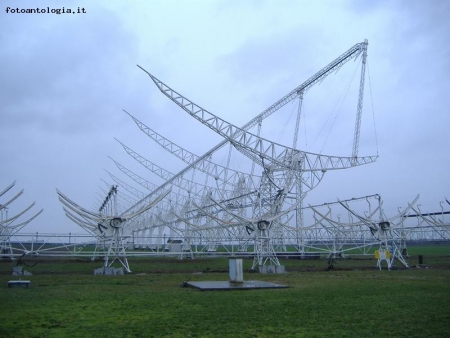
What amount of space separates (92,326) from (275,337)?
178 inches

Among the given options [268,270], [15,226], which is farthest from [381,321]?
[15,226]

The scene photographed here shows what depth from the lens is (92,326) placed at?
11.1 meters

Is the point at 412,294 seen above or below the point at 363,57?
below

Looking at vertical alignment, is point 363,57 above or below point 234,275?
above

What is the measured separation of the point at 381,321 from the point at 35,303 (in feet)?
34.5

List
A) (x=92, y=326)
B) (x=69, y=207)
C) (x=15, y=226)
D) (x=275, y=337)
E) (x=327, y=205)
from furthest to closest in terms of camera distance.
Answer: (x=327, y=205)
(x=15, y=226)
(x=69, y=207)
(x=92, y=326)
(x=275, y=337)

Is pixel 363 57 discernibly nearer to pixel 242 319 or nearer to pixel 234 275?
pixel 234 275

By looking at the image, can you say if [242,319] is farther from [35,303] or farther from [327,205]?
[327,205]

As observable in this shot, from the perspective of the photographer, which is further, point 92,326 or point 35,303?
point 35,303

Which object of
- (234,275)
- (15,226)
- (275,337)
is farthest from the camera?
(15,226)

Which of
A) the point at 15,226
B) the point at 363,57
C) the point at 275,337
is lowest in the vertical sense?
the point at 275,337

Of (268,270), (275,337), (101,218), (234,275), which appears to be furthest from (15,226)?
(275,337)

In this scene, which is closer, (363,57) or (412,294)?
(412,294)

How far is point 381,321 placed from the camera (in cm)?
1164
